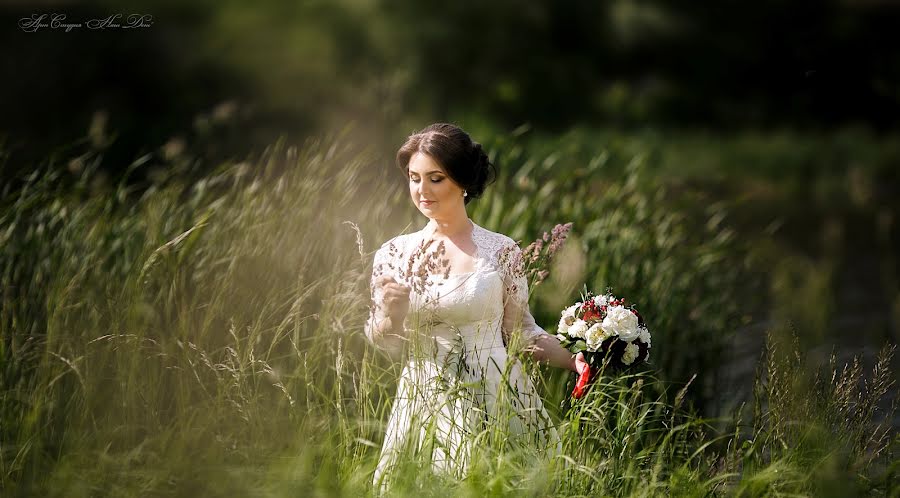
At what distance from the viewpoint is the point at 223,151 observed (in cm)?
1498

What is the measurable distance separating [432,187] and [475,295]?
1.45 ft

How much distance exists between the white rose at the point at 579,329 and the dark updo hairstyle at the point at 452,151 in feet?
2.20

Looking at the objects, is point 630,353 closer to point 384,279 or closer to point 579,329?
point 579,329

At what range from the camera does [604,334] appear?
3.42m

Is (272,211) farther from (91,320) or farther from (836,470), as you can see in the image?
(836,470)

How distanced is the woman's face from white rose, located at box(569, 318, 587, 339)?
2.09 feet

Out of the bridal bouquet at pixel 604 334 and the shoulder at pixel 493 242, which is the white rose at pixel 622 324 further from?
the shoulder at pixel 493 242

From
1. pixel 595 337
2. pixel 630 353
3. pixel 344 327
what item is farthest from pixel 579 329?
pixel 344 327

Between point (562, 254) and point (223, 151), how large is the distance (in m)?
10.8

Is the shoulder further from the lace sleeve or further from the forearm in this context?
the forearm

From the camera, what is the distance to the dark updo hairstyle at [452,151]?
3.58m

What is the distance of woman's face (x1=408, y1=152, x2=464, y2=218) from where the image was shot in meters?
3.61

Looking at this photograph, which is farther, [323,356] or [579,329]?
[323,356]

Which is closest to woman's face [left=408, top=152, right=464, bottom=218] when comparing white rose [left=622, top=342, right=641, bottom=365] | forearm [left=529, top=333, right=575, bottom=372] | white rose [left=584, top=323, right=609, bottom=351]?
forearm [left=529, top=333, right=575, bottom=372]
